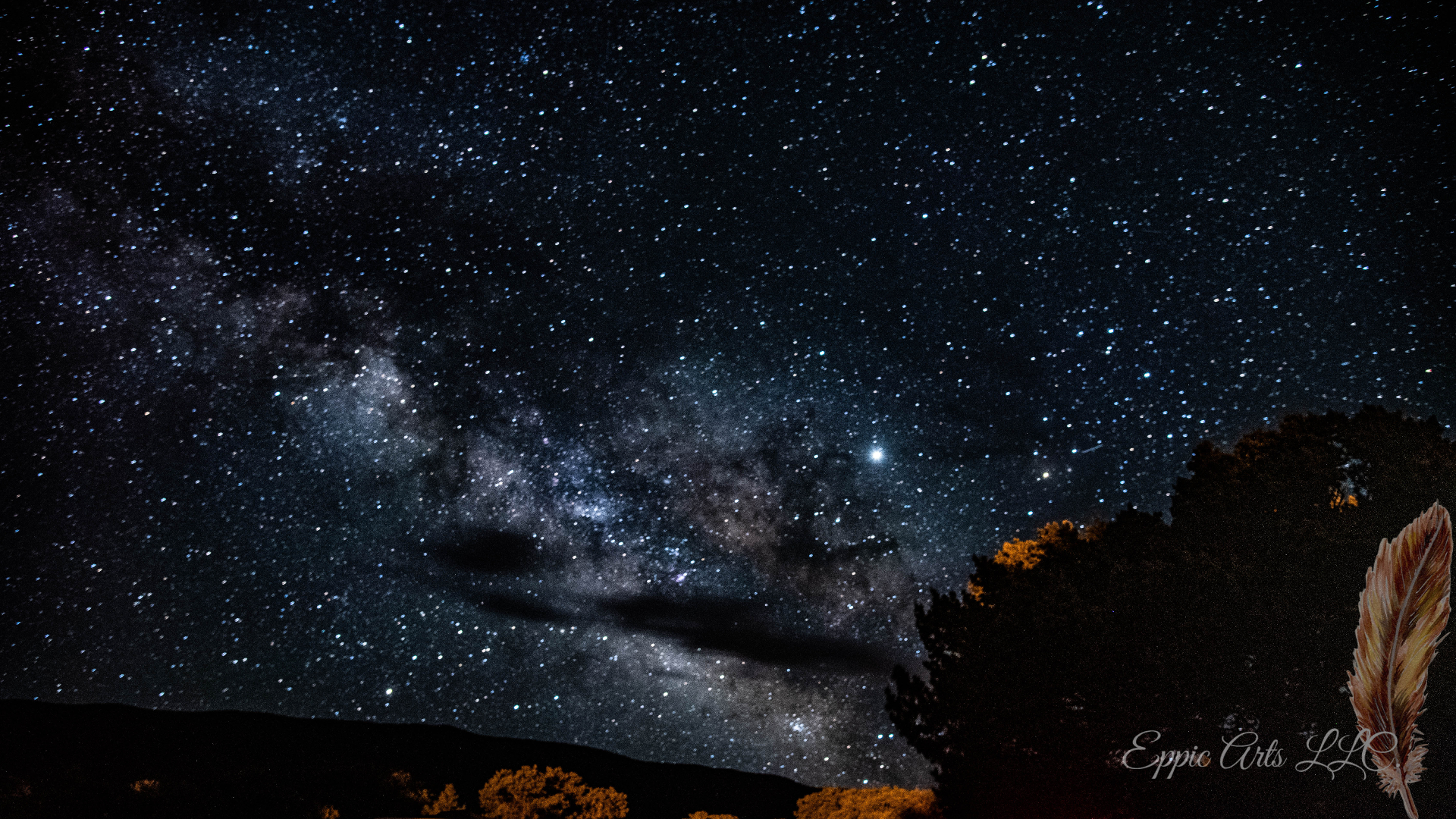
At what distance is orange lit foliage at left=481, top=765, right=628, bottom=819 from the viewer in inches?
906

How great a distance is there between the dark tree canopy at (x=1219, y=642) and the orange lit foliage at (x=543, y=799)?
16131 millimetres

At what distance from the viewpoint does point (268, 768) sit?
3553 centimetres

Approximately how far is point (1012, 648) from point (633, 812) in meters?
43.8

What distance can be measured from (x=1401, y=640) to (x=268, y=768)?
48.3 m

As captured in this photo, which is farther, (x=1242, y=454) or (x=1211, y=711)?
(x=1242, y=454)

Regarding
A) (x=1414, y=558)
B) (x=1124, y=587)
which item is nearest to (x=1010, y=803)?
(x=1124, y=587)

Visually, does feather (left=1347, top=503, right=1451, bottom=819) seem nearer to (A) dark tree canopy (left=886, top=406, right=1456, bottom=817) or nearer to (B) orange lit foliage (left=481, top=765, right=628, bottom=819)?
(A) dark tree canopy (left=886, top=406, right=1456, bottom=817)

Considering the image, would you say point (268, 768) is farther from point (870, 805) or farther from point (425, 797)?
point (870, 805)

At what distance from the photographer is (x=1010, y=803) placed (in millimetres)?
11203

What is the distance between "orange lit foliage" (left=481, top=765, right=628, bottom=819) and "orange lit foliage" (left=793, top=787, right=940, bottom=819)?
293 inches

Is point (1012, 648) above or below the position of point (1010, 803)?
above

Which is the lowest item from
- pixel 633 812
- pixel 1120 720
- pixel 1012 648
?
pixel 633 812

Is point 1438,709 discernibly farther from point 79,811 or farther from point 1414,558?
point 79,811

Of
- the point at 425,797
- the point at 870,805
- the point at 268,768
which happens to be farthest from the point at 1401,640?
the point at 268,768
